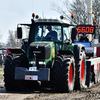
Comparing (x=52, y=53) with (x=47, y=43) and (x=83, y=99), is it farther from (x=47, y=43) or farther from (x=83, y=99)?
(x=83, y=99)

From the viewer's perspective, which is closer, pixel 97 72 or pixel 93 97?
pixel 93 97

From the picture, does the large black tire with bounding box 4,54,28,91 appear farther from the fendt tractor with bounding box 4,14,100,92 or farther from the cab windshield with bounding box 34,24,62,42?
the cab windshield with bounding box 34,24,62,42

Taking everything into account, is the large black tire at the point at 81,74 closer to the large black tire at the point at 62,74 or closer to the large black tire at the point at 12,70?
the large black tire at the point at 62,74

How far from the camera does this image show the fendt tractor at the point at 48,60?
33.6 ft

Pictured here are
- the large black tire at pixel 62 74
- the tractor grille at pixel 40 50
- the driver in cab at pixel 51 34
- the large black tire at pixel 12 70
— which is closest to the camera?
the large black tire at pixel 62 74

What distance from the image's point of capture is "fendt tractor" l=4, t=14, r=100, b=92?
10.2m

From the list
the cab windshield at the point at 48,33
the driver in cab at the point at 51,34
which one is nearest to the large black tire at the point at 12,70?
the cab windshield at the point at 48,33

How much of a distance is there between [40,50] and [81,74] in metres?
2.35

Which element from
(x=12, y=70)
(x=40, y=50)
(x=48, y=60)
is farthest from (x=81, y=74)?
(x=12, y=70)

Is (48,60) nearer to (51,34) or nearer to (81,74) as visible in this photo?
(51,34)

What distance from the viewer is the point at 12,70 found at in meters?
10.7

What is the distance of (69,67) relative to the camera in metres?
10.3

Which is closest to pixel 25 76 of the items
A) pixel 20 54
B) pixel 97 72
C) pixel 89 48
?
pixel 20 54

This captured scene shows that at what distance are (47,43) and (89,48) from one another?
19.0ft
